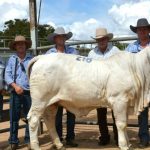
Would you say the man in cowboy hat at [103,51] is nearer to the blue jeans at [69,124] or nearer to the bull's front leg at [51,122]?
the blue jeans at [69,124]

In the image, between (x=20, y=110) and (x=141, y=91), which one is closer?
(x=141, y=91)

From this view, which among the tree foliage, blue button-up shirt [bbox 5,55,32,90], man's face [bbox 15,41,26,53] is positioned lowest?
blue button-up shirt [bbox 5,55,32,90]

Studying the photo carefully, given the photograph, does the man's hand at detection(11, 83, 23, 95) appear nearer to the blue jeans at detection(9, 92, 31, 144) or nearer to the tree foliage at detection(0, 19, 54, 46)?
the blue jeans at detection(9, 92, 31, 144)

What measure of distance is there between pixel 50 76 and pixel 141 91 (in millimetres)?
1419

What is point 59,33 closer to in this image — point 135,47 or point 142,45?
point 135,47

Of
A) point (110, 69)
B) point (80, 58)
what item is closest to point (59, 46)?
point (80, 58)

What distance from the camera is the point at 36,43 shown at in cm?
882

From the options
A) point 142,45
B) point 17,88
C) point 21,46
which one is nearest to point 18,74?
point 17,88

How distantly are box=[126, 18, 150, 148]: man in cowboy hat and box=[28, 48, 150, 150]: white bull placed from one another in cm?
39

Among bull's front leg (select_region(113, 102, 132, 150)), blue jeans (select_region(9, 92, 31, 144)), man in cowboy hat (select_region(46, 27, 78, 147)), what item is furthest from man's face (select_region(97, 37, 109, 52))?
blue jeans (select_region(9, 92, 31, 144))

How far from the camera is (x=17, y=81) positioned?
715 cm

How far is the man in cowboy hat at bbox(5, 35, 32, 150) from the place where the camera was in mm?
7120

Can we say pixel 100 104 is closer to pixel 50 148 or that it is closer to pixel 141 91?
pixel 141 91

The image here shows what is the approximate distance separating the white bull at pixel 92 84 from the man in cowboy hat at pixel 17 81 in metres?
→ 0.42
